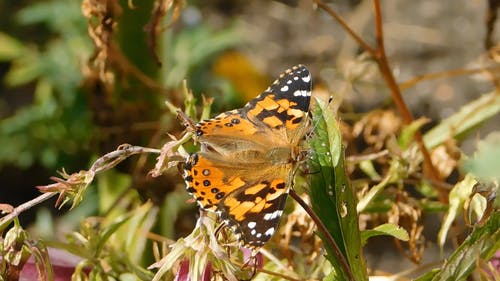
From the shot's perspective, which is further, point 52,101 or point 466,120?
point 52,101

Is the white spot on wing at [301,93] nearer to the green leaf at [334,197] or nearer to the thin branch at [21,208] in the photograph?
the green leaf at [334,197]

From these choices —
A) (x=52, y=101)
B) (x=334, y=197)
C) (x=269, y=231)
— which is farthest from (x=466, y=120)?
(x=52, y=101)

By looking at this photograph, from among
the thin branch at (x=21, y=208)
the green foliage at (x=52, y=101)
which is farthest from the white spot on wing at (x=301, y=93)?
the green foliage at (x=52, y=101)

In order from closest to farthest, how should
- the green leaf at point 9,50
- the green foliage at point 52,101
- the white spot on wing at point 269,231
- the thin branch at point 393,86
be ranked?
the white spot on wing at point 269,231 < the thin branch at point 393,86 < the green foliage at point 52,101 < the green leaf at point 9,50

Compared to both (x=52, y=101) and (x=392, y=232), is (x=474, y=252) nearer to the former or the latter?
(x=392, y=232)

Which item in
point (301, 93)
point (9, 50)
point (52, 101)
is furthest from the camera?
point (9, 50)

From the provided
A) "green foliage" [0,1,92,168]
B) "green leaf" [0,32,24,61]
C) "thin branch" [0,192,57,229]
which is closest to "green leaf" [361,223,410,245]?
"thin branch" [0,192,57,229]
